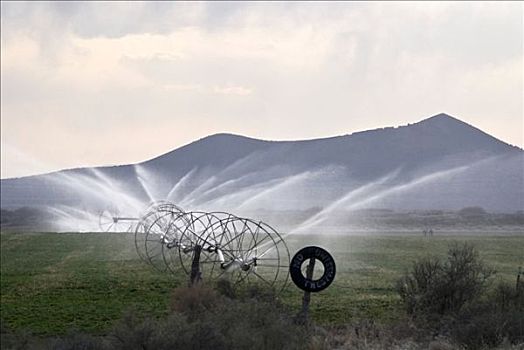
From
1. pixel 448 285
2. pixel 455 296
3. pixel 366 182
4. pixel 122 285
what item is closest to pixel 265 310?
pixel 448 285

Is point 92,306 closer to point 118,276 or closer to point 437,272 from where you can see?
point 118,276

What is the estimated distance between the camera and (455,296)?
27.0 m

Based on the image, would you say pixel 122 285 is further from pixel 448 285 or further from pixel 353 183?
pixel 353 183

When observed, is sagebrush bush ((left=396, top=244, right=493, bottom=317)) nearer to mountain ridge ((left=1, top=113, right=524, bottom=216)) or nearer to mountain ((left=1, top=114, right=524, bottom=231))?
mountain ((left=1, top=114, right=524, bottom=231))

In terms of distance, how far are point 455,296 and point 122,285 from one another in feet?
60.4

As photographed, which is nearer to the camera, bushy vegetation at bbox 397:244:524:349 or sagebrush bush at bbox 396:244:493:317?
bushy vegetation at bbox 397:244:524:349

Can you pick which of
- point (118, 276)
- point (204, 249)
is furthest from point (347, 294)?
point (118, 276)

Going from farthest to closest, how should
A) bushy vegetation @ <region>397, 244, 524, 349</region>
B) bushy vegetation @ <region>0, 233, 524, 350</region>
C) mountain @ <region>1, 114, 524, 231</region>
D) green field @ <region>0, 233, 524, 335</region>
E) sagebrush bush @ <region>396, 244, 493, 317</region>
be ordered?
mountain @ <region>1, 114, 524, 231</region>
green field @ <region>0, 233, 524, 335</region>
sagebrush bush @ <region>396, 244, 493, 317</region>
bushy vegetation @ <region>397, 244, 524, 349</region>
bushy vegetation @ <region>0, 233, 524, 350</region>

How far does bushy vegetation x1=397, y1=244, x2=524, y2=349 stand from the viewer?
80.2ft

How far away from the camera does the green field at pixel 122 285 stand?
31.2 meters

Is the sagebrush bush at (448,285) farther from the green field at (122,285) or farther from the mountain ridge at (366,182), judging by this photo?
the mountain ridge at (366,182)

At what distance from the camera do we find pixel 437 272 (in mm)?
27344

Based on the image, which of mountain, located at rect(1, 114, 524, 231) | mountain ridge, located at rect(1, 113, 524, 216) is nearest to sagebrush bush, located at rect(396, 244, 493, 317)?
mountain, located at rect(1, 114, 524, 231)

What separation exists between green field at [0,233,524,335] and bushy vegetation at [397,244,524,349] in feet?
4.16
